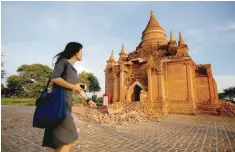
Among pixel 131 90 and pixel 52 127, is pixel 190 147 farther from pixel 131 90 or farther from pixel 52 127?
pixel 131 90

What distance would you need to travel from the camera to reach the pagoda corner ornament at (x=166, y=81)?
15766mm

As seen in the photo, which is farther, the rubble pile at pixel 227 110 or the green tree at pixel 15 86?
the green tree at pixel 15 86

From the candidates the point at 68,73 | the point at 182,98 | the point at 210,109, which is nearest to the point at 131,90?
the point at 182,98

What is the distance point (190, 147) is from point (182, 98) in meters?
11.8

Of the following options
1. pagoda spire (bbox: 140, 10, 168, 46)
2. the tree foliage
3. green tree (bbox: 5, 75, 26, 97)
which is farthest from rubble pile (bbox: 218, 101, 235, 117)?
green tree (bbox: 5, 75, 26, 97)

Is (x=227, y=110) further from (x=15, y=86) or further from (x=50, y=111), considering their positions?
(x=15, y=86)

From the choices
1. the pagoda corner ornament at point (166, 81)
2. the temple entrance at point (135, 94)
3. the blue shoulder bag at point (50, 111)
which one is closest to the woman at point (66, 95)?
the blue shoulder bag at point (50, 111)

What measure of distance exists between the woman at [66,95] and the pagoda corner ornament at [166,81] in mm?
13601

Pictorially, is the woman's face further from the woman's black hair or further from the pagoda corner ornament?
the pagoda corner ornament

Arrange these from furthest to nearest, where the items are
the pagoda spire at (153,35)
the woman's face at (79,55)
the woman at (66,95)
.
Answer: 1. the pagoda spire at (153,35)
2. the woman's face at (79,55)
3. the woman at (66,95)

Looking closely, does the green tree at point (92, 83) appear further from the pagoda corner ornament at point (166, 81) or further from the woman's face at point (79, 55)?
A: the woman's face at point (79, 55)

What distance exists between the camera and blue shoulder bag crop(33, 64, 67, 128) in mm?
1928

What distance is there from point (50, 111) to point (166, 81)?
16.2 metres

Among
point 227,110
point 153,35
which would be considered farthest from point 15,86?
point 227,110
